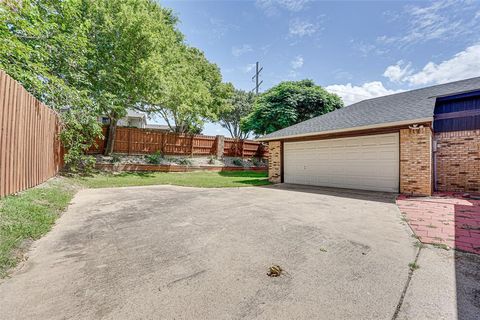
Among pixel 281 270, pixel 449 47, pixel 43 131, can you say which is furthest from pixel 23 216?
pixel 449 47

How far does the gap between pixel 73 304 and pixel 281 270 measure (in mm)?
1800

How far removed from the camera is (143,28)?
1048 centimetres

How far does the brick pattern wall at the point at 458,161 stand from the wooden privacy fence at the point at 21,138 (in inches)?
454

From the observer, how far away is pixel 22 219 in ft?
10.5

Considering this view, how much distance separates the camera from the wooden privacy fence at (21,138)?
3.66m

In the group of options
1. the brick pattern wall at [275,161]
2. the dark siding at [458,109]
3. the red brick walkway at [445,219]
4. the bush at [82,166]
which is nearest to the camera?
the red brick walkway at [445,219]

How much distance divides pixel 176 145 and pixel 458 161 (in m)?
13.7

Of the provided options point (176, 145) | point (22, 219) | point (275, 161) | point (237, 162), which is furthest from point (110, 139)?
point (22, 219)

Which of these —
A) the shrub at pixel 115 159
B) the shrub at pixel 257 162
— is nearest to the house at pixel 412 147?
the shrub at pixel 257 162

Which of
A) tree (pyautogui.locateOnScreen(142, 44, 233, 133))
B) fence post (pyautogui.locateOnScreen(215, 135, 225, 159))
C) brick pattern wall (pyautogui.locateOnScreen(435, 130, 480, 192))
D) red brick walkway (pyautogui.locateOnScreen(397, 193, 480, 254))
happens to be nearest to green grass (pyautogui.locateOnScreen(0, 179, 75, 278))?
red brick walkway (pyautogui.locateOnScreen(397, 193, 480, 254))

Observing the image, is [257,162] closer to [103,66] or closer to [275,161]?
[275,161]

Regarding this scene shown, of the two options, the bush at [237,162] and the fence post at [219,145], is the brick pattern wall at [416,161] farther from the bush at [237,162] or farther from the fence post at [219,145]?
the fence post at [219,145]

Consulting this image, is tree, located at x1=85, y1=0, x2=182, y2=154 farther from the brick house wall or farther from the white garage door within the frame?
the brick house wall

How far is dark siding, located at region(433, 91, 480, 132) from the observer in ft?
23.5
